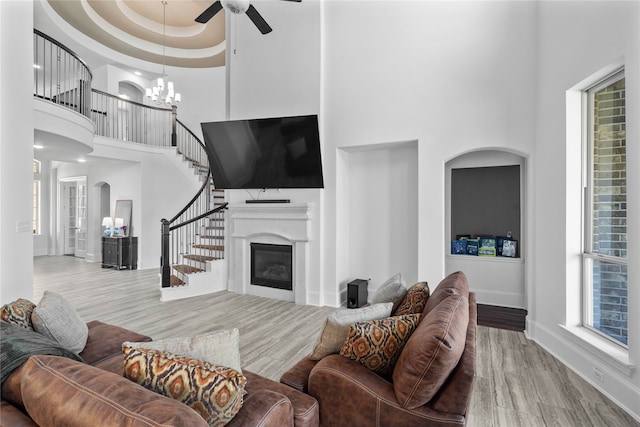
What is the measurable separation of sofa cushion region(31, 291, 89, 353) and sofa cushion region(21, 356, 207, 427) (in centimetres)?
103

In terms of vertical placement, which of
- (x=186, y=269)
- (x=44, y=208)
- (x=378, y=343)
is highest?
(x=44, y=208)

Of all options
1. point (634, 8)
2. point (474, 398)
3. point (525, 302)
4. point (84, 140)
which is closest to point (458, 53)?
point (634, 8)

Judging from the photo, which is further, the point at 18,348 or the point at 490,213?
the point at 490,213

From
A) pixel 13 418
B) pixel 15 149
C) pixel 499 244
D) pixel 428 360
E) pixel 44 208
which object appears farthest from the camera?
pixel 44 208

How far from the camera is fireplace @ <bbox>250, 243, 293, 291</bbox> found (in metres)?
4.96

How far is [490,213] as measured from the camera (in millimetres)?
4543

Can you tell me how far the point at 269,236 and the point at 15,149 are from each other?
3.12 meters

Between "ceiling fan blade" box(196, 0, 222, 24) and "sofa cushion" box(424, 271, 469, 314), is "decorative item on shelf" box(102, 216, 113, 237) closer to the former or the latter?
"ceiling fan blade" box(196, 0, 222, 24)

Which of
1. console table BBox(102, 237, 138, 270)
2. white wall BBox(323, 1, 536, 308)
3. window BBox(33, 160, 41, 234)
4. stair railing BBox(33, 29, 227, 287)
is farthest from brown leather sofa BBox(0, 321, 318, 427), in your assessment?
window BBox(33, 160, 41, 234)

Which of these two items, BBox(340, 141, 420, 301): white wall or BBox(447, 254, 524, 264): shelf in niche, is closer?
BBox(447, 254, 524, 264): shelf in niche

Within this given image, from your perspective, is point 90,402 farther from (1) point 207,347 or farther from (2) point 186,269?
(2) point 186,269

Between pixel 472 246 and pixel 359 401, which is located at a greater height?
pixel 472 246

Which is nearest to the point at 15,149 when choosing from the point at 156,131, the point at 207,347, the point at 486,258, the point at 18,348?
the point at 18,348

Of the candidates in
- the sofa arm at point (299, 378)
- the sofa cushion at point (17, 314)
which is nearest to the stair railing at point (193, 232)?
the sofa cushion at point (17, 314)
